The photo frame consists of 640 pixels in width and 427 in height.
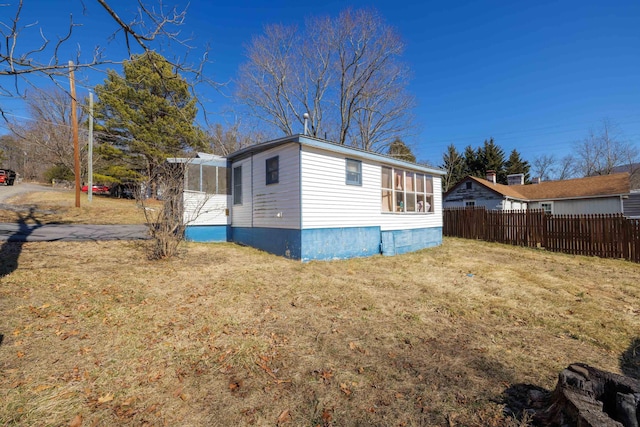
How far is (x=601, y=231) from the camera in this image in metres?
10.0

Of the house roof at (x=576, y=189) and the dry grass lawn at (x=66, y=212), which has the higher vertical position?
the house roof at (x=576, y=189)

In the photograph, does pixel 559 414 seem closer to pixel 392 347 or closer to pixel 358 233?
pixel 392 347

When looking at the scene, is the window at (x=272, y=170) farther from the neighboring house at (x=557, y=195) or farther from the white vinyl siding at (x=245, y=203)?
the neighboring house at (x=557, y=195)

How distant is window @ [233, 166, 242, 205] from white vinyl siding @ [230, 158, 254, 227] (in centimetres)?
15

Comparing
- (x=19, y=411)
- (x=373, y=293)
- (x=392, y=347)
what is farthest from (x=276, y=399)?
(x=373, y=293)

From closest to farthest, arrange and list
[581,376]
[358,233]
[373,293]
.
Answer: [581,376]
[373,293]
[358,233]

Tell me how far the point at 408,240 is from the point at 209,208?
7636 millimetres

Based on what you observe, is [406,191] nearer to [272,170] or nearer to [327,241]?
[327,241]

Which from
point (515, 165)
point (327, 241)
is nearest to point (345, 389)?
point (327, 241)

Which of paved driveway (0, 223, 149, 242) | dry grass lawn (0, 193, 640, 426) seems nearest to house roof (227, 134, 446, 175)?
dry grass lawn (0, 193, 640, 426)

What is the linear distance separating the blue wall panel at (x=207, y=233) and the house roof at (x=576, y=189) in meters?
18.3

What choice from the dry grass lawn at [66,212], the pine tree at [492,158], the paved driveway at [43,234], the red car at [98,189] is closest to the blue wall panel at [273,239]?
the paved driveway at [43,234]

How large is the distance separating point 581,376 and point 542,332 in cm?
206

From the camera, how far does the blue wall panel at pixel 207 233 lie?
1046cm
